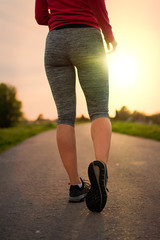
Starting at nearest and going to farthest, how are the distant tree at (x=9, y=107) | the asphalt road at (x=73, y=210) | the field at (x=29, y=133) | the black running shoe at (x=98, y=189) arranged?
the asphalt road at (x=73, y=210), the black running shoe at (x=98, y=189), the field at (x=29, y=133), the distant tree at (x=9, y=107)

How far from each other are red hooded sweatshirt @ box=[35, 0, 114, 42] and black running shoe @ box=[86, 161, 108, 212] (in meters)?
1.12

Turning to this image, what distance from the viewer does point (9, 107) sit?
1898 inches

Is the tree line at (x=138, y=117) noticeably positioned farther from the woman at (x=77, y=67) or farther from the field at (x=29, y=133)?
the woman at (x=77, y=67)

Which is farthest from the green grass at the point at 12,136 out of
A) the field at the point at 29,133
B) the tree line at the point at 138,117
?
the tree line at the point at 138,117

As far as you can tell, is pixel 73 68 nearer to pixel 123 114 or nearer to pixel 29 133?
pixel 29 133

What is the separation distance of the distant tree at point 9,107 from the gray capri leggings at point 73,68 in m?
46.8

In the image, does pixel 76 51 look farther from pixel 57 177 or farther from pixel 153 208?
pixel 57 177

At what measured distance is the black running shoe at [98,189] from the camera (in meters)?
2.02

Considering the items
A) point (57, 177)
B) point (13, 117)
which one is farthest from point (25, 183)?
point (13, 117)

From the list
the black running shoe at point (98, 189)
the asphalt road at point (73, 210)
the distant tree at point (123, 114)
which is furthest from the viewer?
the distant tree at point (123, 114)

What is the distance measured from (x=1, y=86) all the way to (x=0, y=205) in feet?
160

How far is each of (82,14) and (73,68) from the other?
1.49 feet

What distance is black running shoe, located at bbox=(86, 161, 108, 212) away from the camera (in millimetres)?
2018

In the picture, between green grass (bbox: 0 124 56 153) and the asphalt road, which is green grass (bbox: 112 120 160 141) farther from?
the asphalt road
